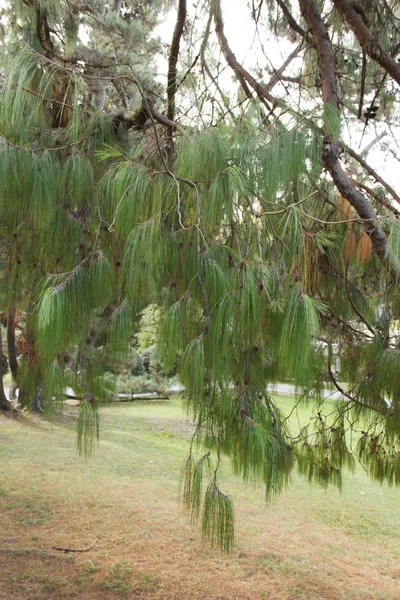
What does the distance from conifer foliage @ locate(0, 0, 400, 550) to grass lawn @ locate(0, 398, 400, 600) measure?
3.52 ft

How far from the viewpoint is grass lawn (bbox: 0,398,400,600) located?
2297 millimetres

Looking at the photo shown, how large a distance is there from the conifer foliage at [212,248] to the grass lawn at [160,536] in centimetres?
107

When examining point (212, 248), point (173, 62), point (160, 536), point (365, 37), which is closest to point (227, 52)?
point (173, 62)

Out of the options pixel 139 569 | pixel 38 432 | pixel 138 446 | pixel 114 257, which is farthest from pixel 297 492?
pixel 114 257

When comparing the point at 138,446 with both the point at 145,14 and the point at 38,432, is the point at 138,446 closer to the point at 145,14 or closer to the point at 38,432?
the point at 38,432

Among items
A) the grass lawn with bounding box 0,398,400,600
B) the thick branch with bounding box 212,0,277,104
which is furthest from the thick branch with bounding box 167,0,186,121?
the grass lawn with bounding box 0,398,400,600

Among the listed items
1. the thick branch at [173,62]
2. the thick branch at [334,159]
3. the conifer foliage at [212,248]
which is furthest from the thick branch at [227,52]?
the thick branch at [334,159]

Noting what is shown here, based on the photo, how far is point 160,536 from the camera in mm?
2746

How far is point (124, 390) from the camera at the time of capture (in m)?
7.22

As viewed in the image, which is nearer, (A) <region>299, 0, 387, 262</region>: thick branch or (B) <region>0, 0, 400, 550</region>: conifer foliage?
(B) <region>0, 0, 400, 550</region>: conifer foliage

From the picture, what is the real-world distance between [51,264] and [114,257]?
0.21m

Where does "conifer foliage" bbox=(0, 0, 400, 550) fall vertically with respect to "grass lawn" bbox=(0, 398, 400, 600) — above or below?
above

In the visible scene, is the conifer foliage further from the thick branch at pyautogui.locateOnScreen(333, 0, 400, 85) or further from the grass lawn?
the grass lawn

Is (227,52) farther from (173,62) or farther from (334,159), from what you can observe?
(334,159)
